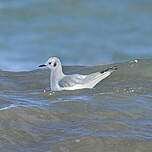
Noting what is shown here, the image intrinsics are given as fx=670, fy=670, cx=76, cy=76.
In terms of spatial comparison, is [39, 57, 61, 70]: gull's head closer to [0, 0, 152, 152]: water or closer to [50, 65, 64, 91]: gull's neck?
[50, 65, 64, 91]: gull's neck

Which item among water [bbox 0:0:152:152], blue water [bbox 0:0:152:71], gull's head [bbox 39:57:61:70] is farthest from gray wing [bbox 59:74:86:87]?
blue water [bbox 0:0:152:71]

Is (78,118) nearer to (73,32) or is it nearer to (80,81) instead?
(80,81)

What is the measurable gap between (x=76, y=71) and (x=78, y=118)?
154 inches

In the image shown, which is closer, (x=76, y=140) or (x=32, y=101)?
(x=76, y=140)

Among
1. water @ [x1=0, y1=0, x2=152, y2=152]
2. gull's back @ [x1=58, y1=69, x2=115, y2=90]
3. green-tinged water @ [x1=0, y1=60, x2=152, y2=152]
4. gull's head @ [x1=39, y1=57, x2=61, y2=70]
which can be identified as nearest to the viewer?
green-tinged water @ [x1=0, y1=60, x2=152, y2=152]

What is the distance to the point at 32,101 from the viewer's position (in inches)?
312

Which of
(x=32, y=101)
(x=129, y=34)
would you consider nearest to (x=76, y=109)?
(x=32, y=101)

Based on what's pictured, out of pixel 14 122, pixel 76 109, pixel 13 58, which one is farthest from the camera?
pixel 13 58

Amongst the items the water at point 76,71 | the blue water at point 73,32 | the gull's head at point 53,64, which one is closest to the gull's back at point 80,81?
the water at point 76,71

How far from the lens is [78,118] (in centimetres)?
700

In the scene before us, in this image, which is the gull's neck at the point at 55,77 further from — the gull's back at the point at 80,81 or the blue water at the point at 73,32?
the blue water at the point at 73,32

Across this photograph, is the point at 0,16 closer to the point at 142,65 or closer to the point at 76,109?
the point at 142,65

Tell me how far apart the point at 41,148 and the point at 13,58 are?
20.1ft

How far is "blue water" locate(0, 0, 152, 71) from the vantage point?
12.2 m
